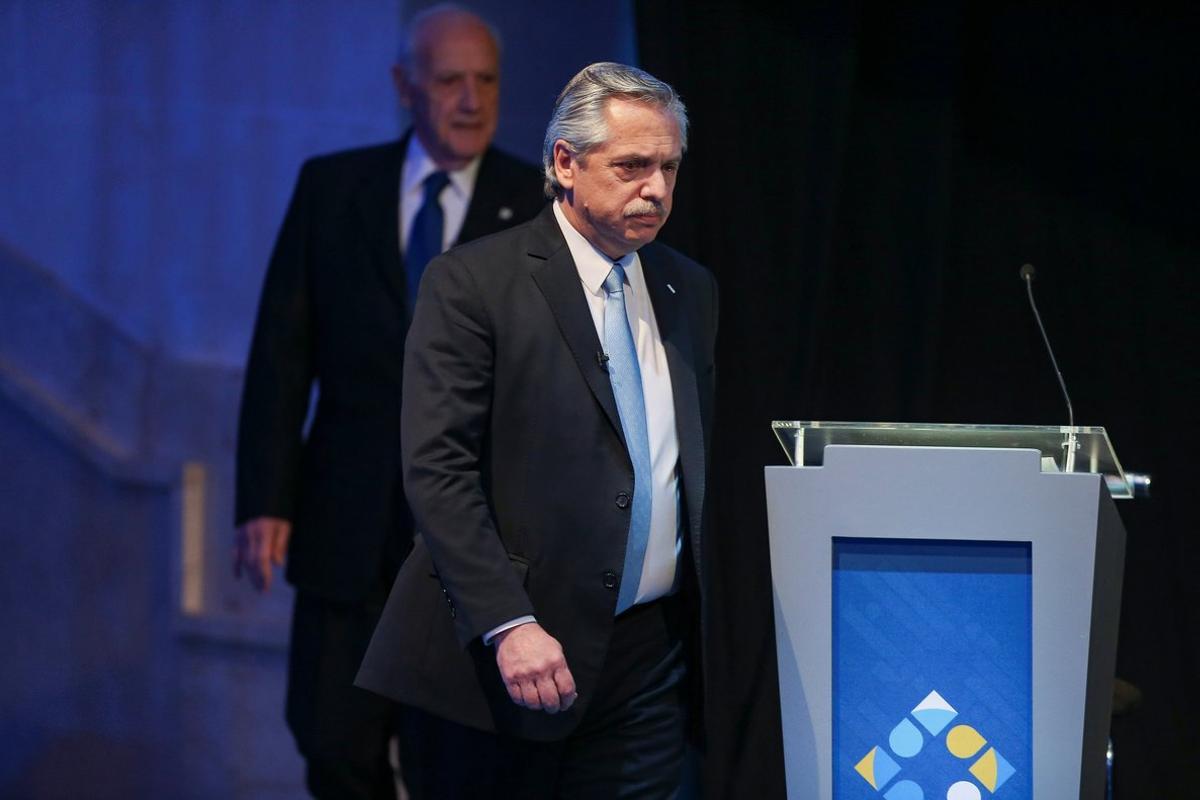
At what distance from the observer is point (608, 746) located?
8.34 ft

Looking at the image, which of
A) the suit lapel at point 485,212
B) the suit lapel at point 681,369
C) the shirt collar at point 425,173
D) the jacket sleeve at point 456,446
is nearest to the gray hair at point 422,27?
the shirt collar at point 425,173

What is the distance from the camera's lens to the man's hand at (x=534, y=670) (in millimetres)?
2229

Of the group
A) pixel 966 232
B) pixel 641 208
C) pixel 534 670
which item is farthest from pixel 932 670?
pixel 966 232

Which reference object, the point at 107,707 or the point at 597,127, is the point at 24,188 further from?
the point at 597,127

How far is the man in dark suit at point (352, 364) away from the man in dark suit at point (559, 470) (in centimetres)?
121

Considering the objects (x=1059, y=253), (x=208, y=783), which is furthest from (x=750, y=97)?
(x=208, y=783)

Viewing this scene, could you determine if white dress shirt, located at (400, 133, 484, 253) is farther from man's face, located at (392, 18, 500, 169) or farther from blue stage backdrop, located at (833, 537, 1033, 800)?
blue stage backdrop, located at (833, 537, 1033, 800)

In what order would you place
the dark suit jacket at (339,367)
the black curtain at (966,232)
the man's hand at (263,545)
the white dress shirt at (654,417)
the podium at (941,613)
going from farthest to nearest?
the man's hand at (263,545) < the dark suit jacket at (339,367) < the black curtain at (966,232) < the white dress shirt at (654,417) < the podium at (941,613)

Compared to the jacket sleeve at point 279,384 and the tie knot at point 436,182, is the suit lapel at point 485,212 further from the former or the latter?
the jacket sleeve at point 279,384

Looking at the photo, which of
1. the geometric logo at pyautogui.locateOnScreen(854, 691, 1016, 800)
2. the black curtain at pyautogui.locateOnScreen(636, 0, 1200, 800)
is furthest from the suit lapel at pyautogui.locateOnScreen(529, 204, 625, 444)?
the black curtain at pyautogui.locateOnScreen(636, 0, 1200, 800)

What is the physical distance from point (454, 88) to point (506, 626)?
1.88 metres

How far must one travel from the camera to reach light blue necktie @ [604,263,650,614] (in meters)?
2.44

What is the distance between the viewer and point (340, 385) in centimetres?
372

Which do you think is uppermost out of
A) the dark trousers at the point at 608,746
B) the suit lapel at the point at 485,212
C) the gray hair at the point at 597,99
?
the gray hair at the point at 597,99
